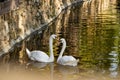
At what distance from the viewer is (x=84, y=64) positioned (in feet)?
50.8

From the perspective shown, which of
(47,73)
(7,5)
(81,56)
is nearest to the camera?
(47,73)

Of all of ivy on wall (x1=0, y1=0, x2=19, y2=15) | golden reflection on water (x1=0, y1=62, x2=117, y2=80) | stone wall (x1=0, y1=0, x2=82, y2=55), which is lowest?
golden reflection on water (x1=0, y1=62, x2=117, y2=80)

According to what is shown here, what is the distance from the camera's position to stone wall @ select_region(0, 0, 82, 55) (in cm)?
1855

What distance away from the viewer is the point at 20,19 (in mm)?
21797

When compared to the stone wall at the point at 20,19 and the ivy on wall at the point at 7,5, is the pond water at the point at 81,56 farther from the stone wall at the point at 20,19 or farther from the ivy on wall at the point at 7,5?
the ivy on wall at the point at 7,5

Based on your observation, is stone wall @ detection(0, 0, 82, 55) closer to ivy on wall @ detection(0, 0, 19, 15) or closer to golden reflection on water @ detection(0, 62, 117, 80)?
ivy on wall @ detection(0, 0, 19, 15)

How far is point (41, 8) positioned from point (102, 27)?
4.50 metres

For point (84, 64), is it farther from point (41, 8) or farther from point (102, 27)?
point (41, 8)

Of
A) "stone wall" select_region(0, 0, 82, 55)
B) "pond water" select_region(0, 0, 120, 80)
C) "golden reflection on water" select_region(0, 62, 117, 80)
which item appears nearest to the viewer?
"golden reflection on water" select_region(0, 62, 117, 80)

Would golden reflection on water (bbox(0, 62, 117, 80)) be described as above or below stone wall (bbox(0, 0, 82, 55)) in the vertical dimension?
below

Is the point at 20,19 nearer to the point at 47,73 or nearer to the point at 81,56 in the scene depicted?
the point at 81,56

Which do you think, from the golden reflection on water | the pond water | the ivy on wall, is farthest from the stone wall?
the golden reflection on water

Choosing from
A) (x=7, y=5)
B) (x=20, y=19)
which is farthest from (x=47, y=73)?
(x=20, y=19)

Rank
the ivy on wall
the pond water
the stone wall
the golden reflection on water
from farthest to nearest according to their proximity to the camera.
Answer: the ivy on wall, the stone wall, the pond water, the golden reflection on water
